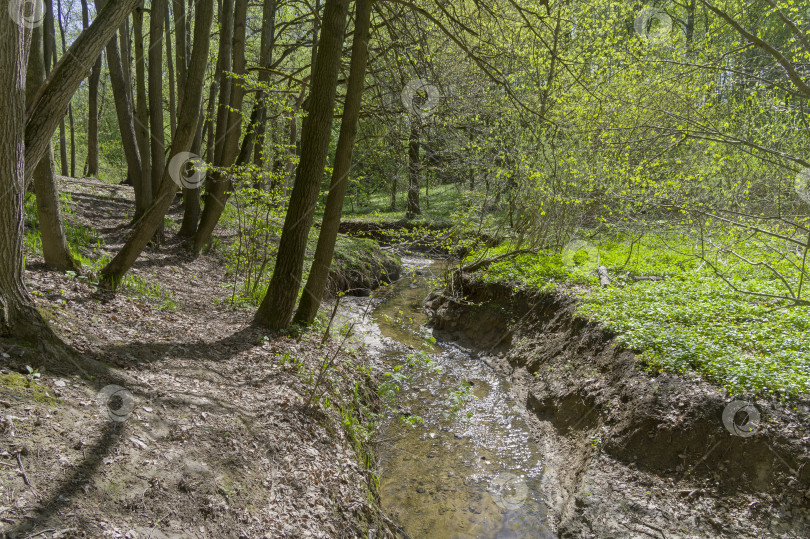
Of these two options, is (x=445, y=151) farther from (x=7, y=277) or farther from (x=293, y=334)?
(x=7, y=277)

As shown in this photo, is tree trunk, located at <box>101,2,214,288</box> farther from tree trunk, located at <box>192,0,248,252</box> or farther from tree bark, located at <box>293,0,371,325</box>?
tree bark, located at <box>293,0,371,325</box>

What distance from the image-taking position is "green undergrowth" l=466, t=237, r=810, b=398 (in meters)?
4.93

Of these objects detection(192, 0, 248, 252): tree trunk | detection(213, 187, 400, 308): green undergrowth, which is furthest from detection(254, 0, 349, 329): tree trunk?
detection(192, 0, 248, 252): tree trunk

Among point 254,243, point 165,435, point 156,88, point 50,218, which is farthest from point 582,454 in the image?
point 156,88

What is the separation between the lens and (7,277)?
324cm

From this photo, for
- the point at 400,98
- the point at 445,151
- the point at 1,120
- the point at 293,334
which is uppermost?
the point at 400,98

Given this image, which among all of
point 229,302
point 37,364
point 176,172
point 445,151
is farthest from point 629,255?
point 37,364

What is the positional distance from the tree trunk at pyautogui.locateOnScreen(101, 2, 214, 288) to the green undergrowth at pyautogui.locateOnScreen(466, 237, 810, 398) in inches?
239

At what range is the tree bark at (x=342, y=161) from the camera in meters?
5.78

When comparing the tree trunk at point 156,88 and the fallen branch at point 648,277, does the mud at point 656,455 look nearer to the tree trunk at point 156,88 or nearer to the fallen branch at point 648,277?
the fallen branch at point 648,277

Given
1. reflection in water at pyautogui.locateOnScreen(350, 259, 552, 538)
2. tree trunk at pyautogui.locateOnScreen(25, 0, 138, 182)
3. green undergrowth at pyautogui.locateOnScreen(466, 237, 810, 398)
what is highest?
tree trunk at pyautogui.locateOnScreen(25, 0, 138, 182)

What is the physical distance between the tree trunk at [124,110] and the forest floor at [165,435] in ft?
12.4

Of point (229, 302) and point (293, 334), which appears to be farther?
point (229, 302)

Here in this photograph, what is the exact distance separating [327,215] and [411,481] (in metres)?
3.31
